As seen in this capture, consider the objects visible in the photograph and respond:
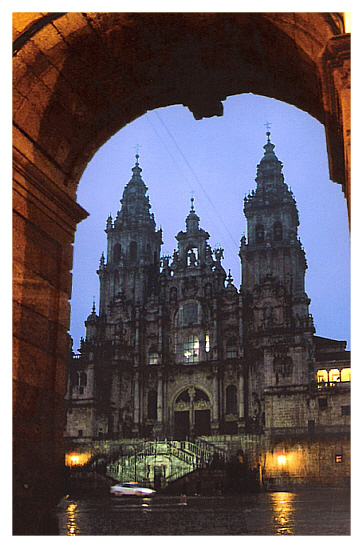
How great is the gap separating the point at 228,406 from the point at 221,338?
4655mm

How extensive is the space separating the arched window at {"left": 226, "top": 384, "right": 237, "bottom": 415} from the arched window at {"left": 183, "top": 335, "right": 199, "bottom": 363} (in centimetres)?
315

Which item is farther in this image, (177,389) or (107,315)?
(107,315)

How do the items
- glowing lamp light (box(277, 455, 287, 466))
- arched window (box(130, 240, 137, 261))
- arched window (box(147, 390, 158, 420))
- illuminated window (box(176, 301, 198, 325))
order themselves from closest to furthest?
glowing lamp light (box(277, 455, 287, 466)) < arched window (box(147, 390, 158, 420)) < illuminated window (box(176, 301, 198, 325)) < arched window (box(130, 240, 137, 261))

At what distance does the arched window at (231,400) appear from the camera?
40.7 metres

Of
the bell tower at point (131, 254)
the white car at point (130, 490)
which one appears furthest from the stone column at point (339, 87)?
the bell tower at point (131, 254)

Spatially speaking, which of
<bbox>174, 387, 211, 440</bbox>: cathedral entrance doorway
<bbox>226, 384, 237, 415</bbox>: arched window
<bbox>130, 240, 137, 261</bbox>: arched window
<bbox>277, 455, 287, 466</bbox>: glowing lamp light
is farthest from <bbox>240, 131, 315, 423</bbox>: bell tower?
<bbox>130, 240, 137, 261</bbox>: arched window

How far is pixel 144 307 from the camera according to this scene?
4569 cm

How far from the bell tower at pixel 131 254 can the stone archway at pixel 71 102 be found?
3864cm

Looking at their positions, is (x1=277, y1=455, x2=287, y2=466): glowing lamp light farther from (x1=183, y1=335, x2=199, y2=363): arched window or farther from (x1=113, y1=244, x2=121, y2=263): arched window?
(x1=113, y1=244, x2=121, y2=263): arched window

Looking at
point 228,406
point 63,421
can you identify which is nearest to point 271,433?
point 228,406

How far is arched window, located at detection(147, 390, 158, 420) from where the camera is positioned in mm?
42375

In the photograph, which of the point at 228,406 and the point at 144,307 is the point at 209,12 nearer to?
the point at 228,406

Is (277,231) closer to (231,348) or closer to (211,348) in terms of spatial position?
→ (231,348)

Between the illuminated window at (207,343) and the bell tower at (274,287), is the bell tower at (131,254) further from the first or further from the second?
the bell tower at (274,287)
